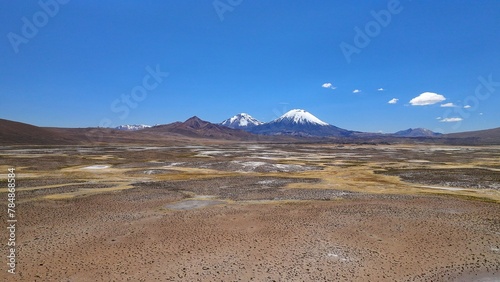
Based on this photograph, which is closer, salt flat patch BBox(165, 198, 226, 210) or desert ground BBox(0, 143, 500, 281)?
desert ground BBox(0, 143, 500, 281)

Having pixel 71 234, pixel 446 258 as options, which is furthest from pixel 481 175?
pixel 71 234

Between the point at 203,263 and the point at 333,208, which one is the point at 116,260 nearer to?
the point at 203,263

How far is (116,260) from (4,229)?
10864 millimetres

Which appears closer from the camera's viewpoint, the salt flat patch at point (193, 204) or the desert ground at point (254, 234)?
the desert ground at point (254, 234)

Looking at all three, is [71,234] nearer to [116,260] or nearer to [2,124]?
[116,260]

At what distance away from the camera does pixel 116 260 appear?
55.2 feet

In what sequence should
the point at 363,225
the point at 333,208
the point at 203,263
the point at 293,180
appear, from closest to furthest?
the point at 203,263, the point at 363,225, the point at 333,208, the point at 293,180

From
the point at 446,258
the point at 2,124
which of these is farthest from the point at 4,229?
the point at 2,124

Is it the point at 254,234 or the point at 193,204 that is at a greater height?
the point at 193,204

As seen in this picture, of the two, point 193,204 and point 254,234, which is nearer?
point 254,234

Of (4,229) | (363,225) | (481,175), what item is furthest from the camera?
(481,175)

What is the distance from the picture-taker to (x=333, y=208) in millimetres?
27828

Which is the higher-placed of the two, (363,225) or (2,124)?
(2,124)

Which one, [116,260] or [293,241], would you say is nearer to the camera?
[116,260]
